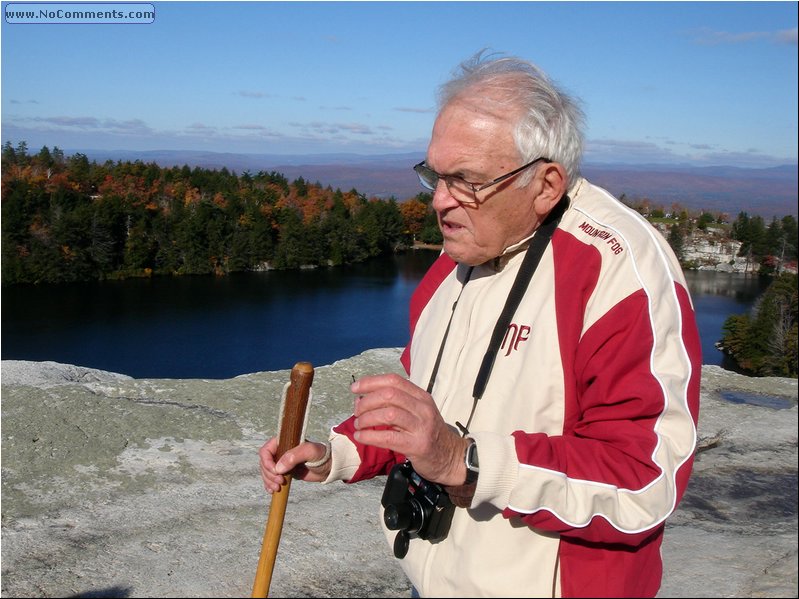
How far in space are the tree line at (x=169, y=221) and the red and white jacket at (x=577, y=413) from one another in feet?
164

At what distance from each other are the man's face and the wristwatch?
0.56 m

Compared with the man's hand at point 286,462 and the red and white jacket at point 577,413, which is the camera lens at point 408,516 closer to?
the red and white jacket at point 577,413

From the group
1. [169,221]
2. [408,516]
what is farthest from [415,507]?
[169,221]

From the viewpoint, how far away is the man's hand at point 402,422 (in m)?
1.44

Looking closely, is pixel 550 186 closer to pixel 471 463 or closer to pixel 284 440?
pixel 471 463

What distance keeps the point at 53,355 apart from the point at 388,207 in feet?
99.9

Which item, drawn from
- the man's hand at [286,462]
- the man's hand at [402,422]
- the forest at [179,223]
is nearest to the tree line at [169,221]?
the forest at [179,223]

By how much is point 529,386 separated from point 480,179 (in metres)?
0.50

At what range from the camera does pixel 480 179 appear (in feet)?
5.98

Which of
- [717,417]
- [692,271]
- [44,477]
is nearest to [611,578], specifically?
[44,477]

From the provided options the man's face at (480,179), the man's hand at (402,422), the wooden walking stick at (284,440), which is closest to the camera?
the man's hand at (402,422)

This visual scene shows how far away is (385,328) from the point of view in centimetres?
4384

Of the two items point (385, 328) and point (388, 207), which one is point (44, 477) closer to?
point (385, 328)

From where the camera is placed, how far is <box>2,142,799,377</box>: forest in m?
48.8
